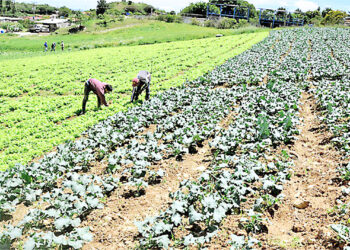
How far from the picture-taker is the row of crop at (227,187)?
4559mm

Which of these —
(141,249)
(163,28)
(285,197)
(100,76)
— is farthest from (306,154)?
(163,28)

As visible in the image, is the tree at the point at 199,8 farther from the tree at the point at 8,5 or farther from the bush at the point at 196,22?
the tree at the point at 8,5

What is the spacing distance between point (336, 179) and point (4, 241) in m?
6.69

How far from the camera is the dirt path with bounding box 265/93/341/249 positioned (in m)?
4.40

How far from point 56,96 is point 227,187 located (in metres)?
14.8

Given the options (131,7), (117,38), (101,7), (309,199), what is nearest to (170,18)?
(117,38)

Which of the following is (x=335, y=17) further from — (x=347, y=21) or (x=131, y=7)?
(x=131, y=7)

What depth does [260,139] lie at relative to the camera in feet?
25.5

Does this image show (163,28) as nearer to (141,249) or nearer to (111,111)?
(111,111)

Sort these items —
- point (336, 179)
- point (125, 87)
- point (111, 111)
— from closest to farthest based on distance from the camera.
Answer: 1. point (336, 179)
2. point (111, 111)
3. point (125, 87)

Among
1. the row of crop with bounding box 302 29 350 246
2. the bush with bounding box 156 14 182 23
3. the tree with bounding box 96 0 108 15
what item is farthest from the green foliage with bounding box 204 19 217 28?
the tree with bounding box 96 0 108 15

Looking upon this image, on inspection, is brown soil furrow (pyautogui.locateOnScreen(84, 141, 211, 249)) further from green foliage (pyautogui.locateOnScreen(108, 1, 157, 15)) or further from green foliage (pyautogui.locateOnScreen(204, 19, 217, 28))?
green foliage (pyautogui.locateOnScreen(108, 1, 157, 15))

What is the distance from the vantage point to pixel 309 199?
545 cm

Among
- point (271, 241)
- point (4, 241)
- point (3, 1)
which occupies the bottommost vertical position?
point (4, 241)
